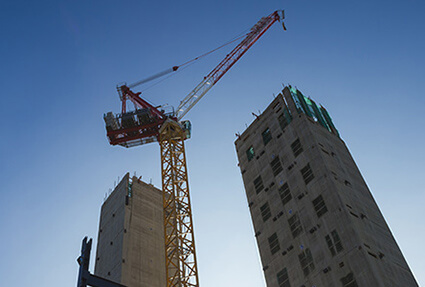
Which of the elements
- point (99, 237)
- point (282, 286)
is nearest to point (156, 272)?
point (99, 237)

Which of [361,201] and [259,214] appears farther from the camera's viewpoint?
[259,214]

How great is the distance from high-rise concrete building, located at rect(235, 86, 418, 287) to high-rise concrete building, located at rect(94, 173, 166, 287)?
22808mm

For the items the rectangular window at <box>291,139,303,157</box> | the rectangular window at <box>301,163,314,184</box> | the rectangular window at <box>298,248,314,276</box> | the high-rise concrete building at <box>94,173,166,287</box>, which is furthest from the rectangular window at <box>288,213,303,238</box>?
the high-rise concrete building at <box>94,173,166,287</box>

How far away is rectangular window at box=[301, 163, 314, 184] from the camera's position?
44469mm

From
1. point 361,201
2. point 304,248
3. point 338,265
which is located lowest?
point 338,265

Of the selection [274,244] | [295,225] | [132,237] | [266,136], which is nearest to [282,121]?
[266,136]

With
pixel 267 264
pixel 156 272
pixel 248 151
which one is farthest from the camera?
pixel 156 272

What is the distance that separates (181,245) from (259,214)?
18161mm

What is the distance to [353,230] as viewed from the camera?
1501 inches

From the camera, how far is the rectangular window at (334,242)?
38562 millimetres

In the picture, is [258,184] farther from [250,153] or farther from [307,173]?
[307,173]

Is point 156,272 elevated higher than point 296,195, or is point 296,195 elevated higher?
point 156,272

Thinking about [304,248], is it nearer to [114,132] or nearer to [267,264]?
[267,264]

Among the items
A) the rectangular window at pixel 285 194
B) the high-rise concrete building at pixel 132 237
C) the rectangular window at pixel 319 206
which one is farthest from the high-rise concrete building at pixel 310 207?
the high-rise concrete building at pixel 132 237
